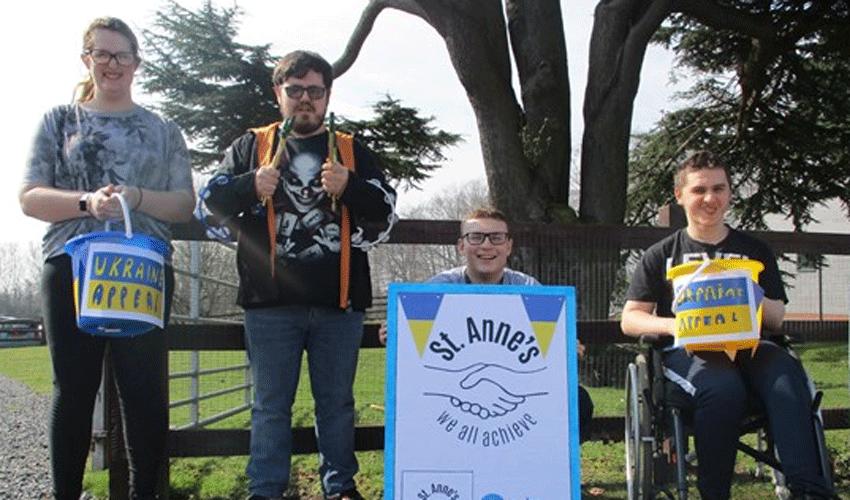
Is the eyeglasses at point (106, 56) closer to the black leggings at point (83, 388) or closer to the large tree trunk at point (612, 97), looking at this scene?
the black leggings at point (83, 388)

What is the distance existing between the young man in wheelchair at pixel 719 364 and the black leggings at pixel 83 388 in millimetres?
2043

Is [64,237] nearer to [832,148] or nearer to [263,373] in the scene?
[263,373]

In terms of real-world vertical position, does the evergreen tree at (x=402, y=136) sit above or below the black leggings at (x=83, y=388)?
above

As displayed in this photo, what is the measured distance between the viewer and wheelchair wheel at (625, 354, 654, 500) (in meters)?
3.22

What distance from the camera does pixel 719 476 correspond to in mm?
3012

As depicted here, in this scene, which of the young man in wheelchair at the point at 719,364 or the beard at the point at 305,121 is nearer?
the young man in wheelchair at the point at 719,364

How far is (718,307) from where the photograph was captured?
3.13 meters

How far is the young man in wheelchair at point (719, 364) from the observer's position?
296 cm

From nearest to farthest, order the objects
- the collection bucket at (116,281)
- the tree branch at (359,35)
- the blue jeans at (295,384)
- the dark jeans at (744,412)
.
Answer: the collection bucket at (116,281)
the dark jeans at (744,412)
the blue jeans at (295,384)
the tree branch at (359,35)

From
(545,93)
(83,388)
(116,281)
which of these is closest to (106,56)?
(116,281)

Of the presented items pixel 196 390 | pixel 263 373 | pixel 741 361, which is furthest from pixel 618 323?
pixel 196 390

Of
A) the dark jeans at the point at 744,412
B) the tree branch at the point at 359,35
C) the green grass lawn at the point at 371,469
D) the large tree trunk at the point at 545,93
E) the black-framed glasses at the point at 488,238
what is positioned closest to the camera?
the dark jeans at the point at 744,412

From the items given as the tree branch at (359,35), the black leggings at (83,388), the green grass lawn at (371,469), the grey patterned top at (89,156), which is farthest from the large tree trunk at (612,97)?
the black leggings at (83,388)

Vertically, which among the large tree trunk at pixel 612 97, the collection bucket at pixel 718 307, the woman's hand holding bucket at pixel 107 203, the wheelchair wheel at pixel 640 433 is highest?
the large tree trunk at pixel 612 97
